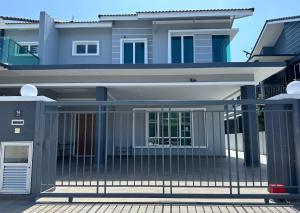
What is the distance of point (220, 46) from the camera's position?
15508 mm

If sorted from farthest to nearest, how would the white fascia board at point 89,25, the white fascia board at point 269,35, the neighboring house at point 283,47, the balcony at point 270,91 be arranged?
1. the white fascia board at point 269,35
2. the balcony at point 270,91
3. the neighboring house at point 283,47
4. the white fascia board at point 89,25

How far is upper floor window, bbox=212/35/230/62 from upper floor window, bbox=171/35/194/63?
1179 millimetres

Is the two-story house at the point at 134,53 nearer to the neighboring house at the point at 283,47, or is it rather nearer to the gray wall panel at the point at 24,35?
the gray wall panel at the point at 24,35

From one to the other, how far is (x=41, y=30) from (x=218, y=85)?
376 inches

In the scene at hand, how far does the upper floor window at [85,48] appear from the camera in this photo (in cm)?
1641

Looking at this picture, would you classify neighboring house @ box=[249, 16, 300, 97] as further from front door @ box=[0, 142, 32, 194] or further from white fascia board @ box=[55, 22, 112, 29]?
front door @ box=[0, 142, 32, 194]

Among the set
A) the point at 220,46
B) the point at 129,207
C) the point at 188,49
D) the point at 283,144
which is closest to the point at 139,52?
the point at 188,49

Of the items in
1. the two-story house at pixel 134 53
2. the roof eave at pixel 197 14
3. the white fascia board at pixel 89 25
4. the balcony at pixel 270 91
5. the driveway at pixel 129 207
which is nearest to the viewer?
the driveway at pixel 129 207

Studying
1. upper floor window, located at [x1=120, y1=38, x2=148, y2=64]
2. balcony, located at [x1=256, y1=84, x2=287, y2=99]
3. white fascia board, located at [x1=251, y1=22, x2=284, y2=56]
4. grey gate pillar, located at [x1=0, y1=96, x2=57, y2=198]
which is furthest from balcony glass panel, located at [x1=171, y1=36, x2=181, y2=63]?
grey gate pillar, located at [x1=0, y1=96, x2=57, y2=198]

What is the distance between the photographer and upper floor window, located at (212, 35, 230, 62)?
15266 mm

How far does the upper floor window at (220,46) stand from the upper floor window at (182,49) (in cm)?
118

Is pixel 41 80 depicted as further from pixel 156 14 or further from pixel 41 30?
pixel 156 14

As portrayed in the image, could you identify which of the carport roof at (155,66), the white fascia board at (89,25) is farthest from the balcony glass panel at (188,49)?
the carport roof at (155,66)

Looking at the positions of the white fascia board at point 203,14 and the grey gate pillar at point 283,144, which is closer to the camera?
the grey gate pillar at point 283,144
